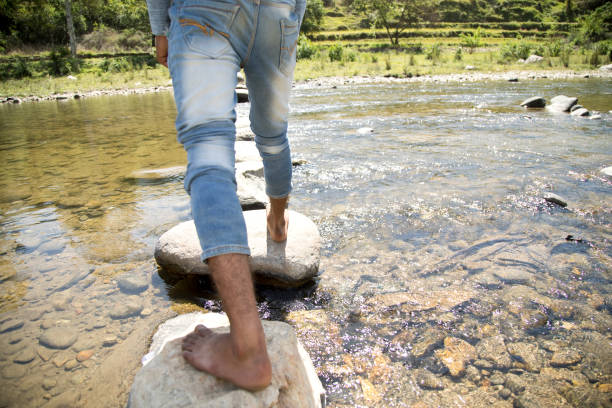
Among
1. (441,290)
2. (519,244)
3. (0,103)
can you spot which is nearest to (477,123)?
(519,244)

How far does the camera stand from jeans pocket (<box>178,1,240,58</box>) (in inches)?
41.8

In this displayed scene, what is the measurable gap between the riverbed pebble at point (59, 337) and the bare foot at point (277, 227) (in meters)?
0.98

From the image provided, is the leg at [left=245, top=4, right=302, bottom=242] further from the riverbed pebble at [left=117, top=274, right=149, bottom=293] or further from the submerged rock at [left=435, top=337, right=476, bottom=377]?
the submerged rock at [left=435, top=337, right=476, bottom=377]

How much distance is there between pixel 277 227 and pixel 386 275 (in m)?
0.62

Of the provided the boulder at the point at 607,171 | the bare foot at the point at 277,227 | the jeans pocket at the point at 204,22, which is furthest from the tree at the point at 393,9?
the jeans pocket at the point at 204,22

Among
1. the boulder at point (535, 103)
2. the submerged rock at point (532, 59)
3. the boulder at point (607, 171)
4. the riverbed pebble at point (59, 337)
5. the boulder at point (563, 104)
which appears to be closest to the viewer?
the riverbed pebble at point (59, 337)

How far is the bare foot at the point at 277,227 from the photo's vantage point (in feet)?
6.39

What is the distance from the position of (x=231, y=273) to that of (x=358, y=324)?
744mm

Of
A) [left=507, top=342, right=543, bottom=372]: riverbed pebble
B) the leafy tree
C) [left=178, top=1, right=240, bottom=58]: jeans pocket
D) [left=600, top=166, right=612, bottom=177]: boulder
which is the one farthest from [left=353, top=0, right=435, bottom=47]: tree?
[left=507, top=342, right=543, bottom=372]: riverbed pebble

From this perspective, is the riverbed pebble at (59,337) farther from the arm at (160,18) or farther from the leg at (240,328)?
the arm at (160,18)

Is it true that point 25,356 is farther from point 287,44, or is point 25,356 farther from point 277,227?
point 287,44

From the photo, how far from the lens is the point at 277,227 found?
1963mm

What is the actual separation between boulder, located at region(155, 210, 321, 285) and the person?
704 mm

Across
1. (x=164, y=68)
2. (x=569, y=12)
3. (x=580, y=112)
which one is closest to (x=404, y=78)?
(x=580, y=112)
